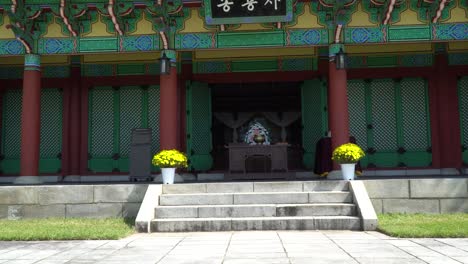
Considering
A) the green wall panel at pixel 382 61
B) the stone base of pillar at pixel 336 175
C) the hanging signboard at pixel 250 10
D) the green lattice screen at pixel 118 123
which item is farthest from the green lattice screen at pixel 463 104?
the green lattice screen at pixel 118 123

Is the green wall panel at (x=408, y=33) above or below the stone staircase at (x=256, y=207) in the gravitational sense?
above

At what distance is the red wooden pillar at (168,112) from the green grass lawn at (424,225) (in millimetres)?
5144

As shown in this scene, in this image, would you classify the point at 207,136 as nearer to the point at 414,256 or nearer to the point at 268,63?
the point at 268,63

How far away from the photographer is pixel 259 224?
838 centimetres

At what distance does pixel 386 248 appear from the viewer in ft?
20.7

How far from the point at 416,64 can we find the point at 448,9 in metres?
2.21

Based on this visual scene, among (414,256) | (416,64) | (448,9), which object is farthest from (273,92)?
(414,256)

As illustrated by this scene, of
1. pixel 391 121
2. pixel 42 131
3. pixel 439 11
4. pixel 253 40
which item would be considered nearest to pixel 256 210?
pixel 253 40

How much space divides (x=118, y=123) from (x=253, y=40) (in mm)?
4899

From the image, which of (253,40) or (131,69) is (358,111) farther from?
(131,69)

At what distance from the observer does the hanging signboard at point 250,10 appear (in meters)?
10.6

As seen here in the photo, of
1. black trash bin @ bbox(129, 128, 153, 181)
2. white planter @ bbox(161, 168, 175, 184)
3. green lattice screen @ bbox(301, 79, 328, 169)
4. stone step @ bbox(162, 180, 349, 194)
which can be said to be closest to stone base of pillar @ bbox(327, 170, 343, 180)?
stone step @ bbox(162, 180, 349, 194)

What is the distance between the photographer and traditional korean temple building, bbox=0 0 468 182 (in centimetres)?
1101

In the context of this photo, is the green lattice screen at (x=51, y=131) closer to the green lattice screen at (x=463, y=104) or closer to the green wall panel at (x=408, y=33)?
the green wall panel at (x=408, y=33)
